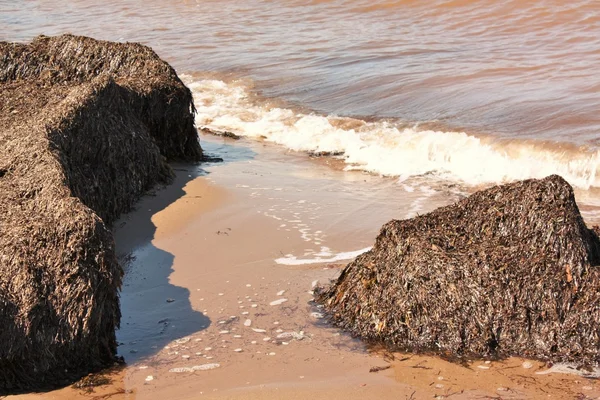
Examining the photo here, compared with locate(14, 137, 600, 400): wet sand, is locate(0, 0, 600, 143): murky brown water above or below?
above

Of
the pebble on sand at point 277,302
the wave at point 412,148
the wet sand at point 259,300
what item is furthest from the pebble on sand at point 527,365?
the wave at point 412,148

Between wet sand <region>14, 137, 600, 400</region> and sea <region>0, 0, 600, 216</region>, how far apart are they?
4.45ft

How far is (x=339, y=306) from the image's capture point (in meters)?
5.35

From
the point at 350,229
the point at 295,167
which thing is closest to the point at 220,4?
the point at 295,167

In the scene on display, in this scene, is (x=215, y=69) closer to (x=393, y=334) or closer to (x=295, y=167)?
(x=295, y=167)

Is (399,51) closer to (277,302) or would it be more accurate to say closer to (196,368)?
(277,302)

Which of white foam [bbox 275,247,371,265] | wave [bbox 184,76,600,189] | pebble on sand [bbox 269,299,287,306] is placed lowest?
pebble on sand [bbox 269,299,287,306]

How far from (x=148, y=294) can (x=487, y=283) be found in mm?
2319

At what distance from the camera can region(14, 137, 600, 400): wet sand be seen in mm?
4469

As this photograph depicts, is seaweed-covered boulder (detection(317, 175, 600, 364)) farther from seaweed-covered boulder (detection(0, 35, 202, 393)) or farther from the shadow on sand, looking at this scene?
seaweed-covered boulder (detection(0, 35, 202, 393))

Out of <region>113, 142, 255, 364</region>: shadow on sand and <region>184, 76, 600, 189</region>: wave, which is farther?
<region>184, 76, 600, 189</region>: wave

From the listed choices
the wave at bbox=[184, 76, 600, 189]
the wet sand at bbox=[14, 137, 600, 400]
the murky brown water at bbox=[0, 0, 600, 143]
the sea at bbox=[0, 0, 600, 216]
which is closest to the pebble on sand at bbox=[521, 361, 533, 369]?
the wet sand at bbox=[14, 137, 600, 400]

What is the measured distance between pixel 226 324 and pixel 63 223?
118 cm

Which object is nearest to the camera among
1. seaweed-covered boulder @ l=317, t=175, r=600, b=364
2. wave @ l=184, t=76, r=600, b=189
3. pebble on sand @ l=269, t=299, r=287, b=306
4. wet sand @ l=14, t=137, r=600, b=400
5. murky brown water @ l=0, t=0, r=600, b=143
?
wet sand @ l=14, t=137, r=600, b=400
